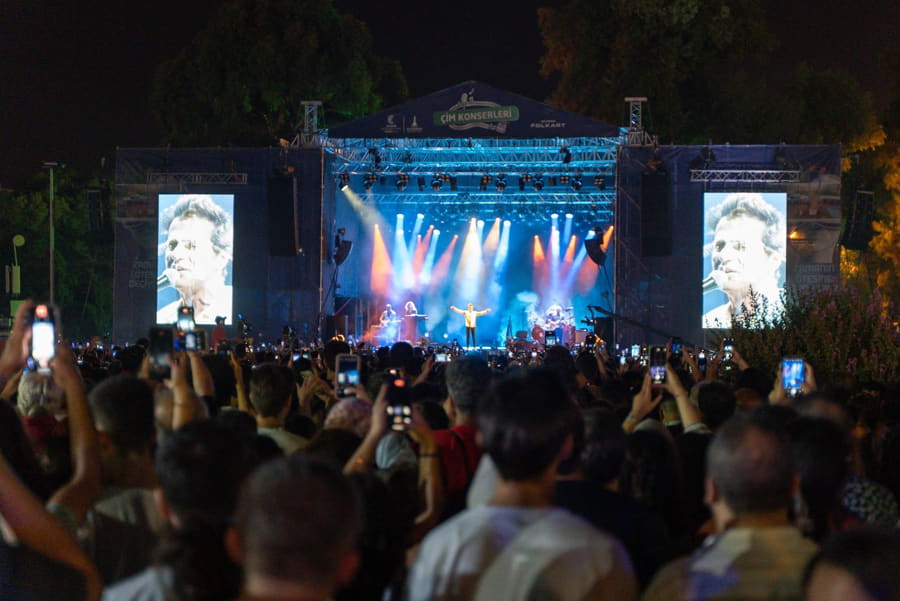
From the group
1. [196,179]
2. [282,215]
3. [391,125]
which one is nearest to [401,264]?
[282,215]

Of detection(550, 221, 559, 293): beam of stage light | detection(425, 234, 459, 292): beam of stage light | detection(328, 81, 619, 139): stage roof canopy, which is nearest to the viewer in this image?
detection(328, 81, 619, 139): stage roof canopy

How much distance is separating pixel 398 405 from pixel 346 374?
149cm

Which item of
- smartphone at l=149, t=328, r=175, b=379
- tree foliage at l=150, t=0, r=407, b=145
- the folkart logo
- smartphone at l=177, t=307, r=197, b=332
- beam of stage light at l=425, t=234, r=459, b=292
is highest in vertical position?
tree foliage at l=150, t=0, r=407, b=145

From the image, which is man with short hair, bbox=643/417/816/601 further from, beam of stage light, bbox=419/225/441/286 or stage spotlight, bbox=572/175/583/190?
beam of stage light, bbox=419/225/441/286

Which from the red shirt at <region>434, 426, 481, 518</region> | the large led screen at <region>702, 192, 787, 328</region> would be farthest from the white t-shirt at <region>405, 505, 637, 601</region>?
the large led screen at <region>702, 192, 787, 328</region>

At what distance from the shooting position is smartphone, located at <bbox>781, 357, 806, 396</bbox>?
5.97 meters

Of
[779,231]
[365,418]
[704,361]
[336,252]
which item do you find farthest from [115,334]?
[365,418]

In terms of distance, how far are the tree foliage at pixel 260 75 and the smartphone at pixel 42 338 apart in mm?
31961

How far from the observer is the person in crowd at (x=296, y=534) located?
1908mm

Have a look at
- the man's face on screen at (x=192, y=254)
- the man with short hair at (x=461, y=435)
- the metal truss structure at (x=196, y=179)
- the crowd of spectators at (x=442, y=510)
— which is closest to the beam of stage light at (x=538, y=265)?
the metal truss structure at (x=196, y=179)

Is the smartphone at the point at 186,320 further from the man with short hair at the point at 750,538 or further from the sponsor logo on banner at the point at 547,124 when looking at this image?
the sponsor logo on banner at the point at 547,124

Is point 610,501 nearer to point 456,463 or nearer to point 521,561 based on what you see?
point 521,561

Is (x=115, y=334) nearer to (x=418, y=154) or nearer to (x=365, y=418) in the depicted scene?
(x=418, y=154)

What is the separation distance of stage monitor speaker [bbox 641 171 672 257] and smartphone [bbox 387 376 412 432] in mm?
19713
